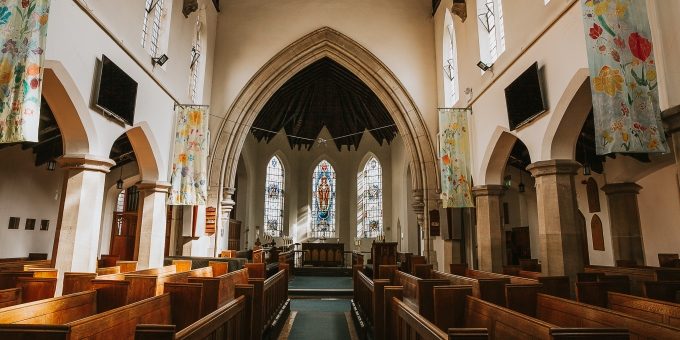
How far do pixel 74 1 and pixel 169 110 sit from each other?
11.8ft

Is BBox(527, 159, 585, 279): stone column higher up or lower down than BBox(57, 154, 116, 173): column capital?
lower down

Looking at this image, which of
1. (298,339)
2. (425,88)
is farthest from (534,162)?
(425,88)

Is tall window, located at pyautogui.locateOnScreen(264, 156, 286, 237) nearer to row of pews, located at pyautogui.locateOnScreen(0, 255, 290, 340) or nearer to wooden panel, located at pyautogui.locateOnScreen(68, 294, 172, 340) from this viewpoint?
row of pews, located at pyautogui.locateOnScreen(0, 255, 290, 340)

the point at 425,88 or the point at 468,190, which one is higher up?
the point at 425,88

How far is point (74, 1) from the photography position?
5.56 metres

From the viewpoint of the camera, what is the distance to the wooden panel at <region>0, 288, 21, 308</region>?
3.79 m

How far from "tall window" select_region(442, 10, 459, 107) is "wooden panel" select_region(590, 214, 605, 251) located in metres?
4.83

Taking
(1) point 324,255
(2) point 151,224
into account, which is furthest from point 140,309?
(1) point 324,255

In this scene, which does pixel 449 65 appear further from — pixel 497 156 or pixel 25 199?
pixel 25 199

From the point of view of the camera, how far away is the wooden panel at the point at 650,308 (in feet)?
10.0

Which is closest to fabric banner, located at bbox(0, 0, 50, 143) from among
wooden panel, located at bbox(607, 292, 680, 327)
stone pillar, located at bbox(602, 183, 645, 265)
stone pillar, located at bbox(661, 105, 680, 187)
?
wooden panel, located at bbox(607, 292, 680, 327)

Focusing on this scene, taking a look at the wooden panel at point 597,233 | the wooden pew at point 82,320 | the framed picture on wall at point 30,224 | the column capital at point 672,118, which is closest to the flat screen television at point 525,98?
the column capital at point 672,118

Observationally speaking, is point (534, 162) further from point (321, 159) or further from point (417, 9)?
point (321, 159)

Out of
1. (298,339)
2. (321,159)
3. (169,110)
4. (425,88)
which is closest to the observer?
(298,339)
